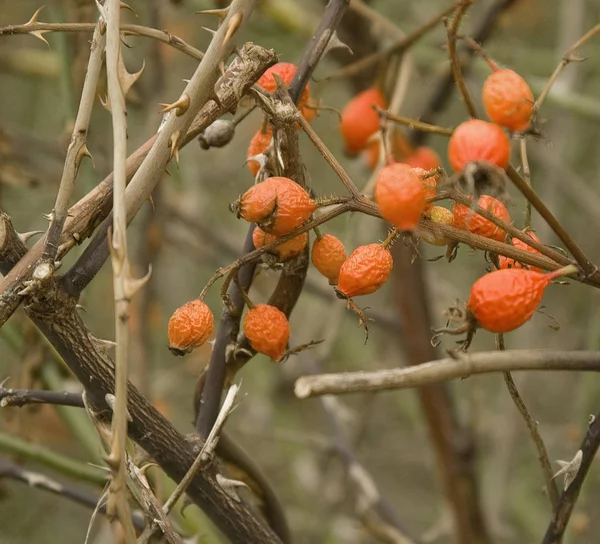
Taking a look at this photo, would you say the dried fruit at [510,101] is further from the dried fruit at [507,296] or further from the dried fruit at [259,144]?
the dried fruit at [259,144]

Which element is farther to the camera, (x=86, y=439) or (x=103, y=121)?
(x=103, y=121)

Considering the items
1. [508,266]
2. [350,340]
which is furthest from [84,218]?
[350,340]

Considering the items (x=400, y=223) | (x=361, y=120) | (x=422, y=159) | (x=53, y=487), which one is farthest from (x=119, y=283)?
(x=422, y=159)

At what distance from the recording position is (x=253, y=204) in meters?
A: 0.87

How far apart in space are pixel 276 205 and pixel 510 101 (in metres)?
0.29

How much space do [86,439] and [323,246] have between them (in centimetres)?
98

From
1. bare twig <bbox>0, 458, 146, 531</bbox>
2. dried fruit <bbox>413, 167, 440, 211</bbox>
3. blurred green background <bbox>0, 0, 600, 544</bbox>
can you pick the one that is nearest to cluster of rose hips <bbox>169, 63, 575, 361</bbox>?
dried fruit <bbox>413, 167, 440, 211</bbox>

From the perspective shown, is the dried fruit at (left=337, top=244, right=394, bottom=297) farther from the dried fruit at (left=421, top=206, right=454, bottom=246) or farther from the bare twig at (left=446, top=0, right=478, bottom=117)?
the bare twig at (left=446, top=0, right=478, bottom=117)

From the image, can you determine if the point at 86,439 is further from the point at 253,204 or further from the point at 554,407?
the point at 554,407

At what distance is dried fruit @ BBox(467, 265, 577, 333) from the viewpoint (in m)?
0.82

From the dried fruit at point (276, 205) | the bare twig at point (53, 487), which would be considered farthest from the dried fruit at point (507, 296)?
the bare twig at point (53, 487)

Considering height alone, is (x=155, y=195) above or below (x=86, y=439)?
above

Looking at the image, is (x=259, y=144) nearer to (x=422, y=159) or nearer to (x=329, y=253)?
(x=329, y=253)

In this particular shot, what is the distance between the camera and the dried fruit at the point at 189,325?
Result: 0.95 meters
